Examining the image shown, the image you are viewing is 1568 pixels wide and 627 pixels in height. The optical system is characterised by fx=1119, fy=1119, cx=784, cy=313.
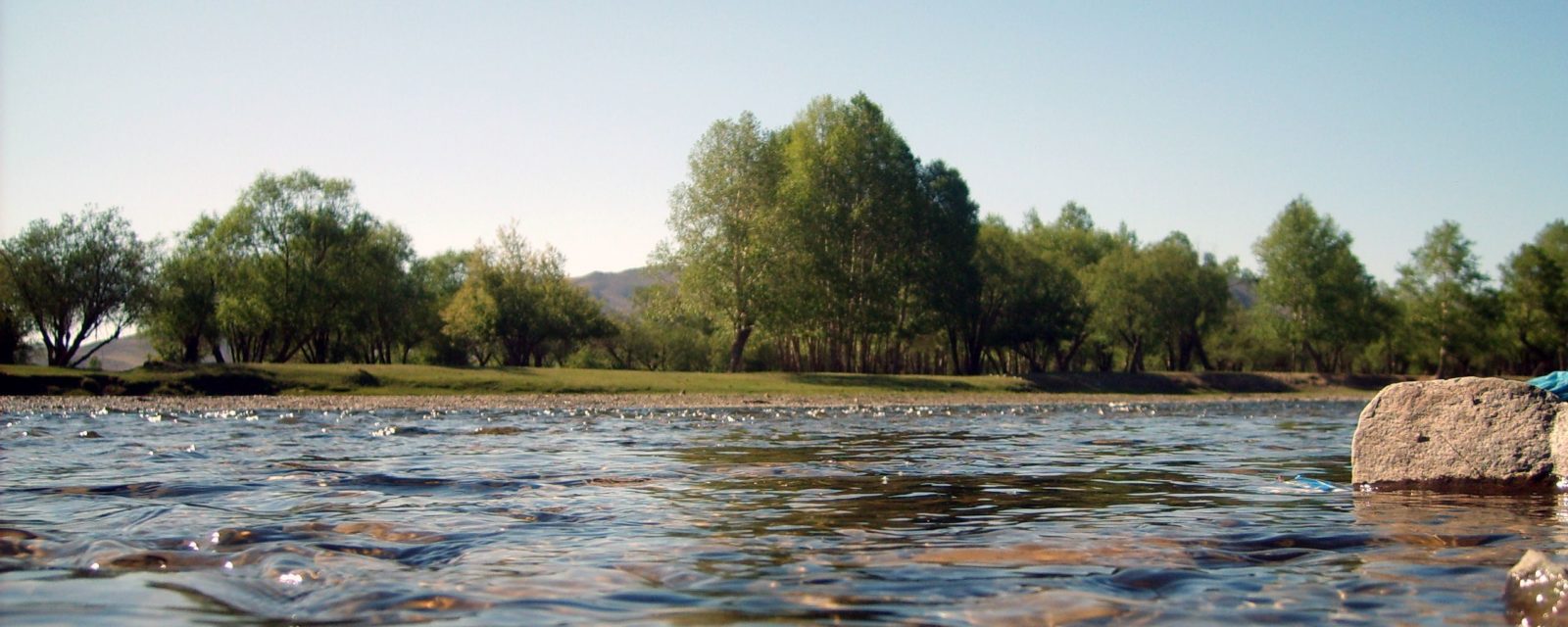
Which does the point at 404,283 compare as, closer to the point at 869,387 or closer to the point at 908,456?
the point at 869,387

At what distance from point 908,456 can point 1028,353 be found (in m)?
78.1

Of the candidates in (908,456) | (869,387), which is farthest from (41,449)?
(869,387)

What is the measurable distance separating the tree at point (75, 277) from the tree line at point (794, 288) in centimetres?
14

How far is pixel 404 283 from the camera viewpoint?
86.9 m

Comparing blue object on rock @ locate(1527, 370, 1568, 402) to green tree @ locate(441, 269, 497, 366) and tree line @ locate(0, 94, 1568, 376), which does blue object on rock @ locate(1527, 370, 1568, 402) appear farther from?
green tree @ locate(441, 269, 497, 366)

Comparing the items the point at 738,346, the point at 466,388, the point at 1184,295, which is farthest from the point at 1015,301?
the point at 466,388

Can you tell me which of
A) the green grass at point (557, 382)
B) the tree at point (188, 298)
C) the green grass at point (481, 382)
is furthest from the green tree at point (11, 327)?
the green grass at point (557, 382)

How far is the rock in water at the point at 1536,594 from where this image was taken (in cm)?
493

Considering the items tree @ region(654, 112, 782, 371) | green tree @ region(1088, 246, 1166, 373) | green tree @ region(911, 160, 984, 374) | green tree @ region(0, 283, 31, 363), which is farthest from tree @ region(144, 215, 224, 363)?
green tree @ region(1088, 246, 1166, 373)

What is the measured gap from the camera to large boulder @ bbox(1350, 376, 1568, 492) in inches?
422

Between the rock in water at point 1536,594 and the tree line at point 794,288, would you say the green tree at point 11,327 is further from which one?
the rock in water at point 1536,594

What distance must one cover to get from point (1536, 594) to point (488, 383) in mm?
46815

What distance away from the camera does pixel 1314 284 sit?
283ft

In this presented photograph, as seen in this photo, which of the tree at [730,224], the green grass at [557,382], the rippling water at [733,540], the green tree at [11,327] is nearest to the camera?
the rippling water at [733,540]
